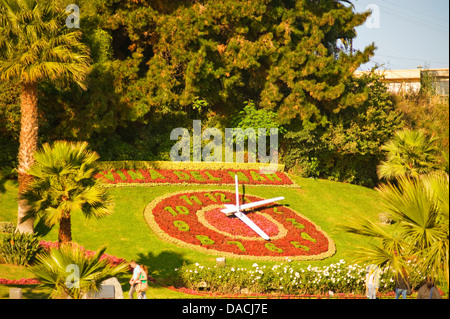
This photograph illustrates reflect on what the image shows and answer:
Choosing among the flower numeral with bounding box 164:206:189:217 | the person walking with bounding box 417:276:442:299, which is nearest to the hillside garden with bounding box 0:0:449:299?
the flower numeral with bounding box 164:206:189:217

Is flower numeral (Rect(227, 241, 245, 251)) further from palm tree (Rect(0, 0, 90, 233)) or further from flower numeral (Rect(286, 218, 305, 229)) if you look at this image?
palm tree (Rect(0, 0, 90, 233))

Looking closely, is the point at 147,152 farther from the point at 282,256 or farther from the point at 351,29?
the point at 351,29

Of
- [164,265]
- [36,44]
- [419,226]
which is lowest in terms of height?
[164,265]

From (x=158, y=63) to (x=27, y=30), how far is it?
1211 cm

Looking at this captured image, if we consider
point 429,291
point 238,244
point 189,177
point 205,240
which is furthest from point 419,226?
point 189,177

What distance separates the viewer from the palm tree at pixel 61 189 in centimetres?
1456

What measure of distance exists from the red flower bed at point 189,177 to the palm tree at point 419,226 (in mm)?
16979

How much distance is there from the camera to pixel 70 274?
11539mm

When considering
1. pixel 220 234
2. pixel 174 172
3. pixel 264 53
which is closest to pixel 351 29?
pixel 264 53

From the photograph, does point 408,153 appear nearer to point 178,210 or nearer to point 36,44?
point 178,210

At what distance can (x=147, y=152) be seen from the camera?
3000cm

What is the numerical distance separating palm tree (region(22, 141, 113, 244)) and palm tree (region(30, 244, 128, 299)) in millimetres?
2814

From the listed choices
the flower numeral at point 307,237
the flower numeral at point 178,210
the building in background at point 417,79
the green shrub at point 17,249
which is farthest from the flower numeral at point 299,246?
the building in background at point 417,79

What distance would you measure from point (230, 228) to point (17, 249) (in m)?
8.82
